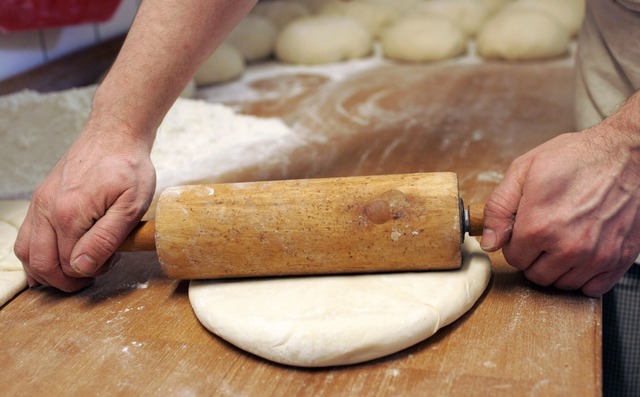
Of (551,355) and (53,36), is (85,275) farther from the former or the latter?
(53,36)

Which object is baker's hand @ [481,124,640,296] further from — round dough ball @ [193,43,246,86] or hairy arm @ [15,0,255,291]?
round dough ball @ [193,43,246,86]

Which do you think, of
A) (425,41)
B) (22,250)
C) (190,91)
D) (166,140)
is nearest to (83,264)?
(22,250)

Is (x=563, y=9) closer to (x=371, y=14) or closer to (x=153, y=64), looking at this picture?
(x=371, y=14)

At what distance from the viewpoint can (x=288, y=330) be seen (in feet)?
3.37

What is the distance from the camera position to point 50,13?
2.42 m

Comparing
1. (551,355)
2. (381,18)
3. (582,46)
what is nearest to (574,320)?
(551,355)

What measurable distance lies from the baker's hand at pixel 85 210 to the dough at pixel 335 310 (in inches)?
7.7

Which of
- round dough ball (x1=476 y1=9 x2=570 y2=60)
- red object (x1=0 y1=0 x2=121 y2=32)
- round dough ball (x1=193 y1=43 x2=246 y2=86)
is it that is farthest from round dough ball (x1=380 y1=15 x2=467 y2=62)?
red object (x1=0 y1=0 x2=121 y2=32)

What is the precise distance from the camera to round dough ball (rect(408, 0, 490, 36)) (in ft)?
10.5

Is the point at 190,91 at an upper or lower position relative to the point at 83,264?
lower

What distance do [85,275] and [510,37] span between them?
7.28ft

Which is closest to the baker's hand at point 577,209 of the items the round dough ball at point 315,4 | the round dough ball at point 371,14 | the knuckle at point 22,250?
the knuckle at point 22,250

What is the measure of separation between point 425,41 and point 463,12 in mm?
462

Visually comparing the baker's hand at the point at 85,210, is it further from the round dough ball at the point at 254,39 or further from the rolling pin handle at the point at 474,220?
the round dough ball at the point at 254,39
